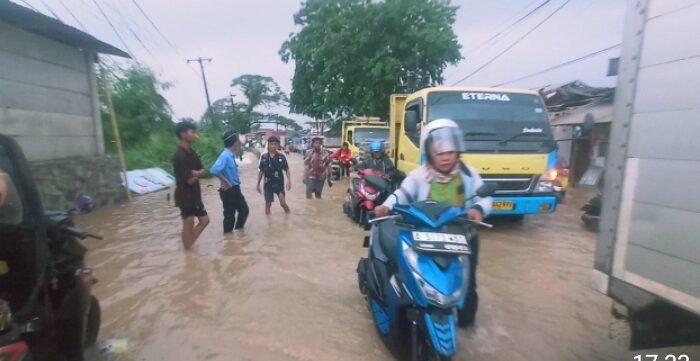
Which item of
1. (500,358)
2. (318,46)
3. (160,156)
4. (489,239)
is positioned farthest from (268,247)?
(318,46)

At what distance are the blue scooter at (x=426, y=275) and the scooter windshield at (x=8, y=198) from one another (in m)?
1.98

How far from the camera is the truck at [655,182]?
1950mm

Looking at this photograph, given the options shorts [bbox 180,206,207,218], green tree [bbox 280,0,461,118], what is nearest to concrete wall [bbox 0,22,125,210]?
shorts [bbox 180,206,207,218]

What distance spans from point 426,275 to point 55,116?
871 cm

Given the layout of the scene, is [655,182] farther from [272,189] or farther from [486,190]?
[272,189]

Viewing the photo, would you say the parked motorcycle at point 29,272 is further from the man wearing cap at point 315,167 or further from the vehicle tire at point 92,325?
the man wearing cap at point 315,167

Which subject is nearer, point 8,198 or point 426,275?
point 8,198

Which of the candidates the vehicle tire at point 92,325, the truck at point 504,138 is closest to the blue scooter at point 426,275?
the vehicle tire at point 92,325

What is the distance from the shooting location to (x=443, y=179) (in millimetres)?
2967

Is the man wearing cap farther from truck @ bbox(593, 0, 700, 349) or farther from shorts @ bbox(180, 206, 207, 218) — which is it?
truck @ bbox(593, 0, 700, 349)

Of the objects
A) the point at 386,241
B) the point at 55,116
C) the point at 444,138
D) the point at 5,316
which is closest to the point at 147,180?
the point at 55,116

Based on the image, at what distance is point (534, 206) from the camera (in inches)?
238

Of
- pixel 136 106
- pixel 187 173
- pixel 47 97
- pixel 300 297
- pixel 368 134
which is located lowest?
pixel 300 297

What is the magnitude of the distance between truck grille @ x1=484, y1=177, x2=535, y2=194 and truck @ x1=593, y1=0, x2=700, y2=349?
11.5ft
